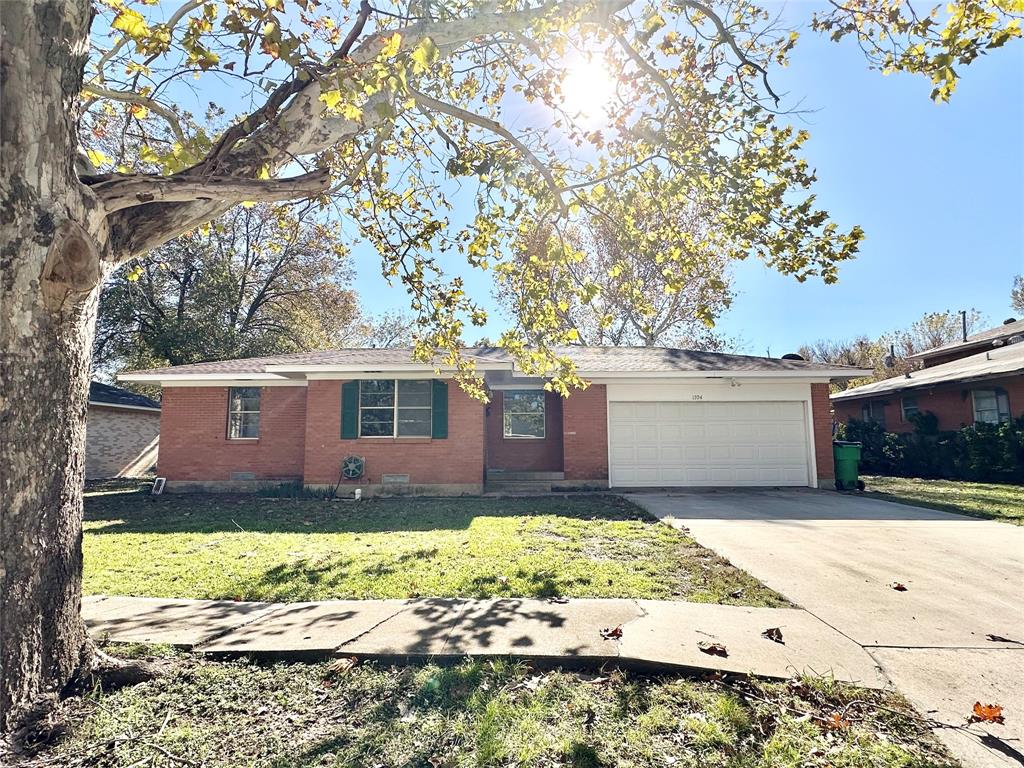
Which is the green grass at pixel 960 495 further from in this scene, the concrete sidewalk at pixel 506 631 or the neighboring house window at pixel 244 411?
the neighboring house window at pixel 244 411

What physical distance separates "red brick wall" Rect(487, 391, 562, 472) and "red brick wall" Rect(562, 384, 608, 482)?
1.26 meters

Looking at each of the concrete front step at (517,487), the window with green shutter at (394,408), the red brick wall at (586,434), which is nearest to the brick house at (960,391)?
the red brick wall at (586,434)

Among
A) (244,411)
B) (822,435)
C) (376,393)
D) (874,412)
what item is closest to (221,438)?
(244,411)

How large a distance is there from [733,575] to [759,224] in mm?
3692

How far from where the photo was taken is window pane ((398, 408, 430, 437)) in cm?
1203

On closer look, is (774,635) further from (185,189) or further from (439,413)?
(439,413)

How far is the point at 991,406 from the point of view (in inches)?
630

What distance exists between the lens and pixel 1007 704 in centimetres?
262

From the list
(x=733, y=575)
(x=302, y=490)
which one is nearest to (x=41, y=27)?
(x=733, y=575)

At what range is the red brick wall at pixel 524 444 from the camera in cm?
1411

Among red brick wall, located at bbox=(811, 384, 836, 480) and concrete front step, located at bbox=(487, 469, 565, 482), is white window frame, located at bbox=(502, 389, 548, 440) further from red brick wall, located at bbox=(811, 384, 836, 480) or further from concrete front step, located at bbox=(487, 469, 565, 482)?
red brick wall, located at bbox=(811, 384, 836, 480)

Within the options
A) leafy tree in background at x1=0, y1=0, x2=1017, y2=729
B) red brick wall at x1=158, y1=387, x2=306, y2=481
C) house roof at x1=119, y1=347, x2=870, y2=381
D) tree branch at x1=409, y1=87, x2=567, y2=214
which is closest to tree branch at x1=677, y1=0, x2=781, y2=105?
leafy tree in background at x1=0, y1=0, x2=1017, y2=729

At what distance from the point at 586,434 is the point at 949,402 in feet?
45.9

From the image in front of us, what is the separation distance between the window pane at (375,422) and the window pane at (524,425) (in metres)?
3.56
